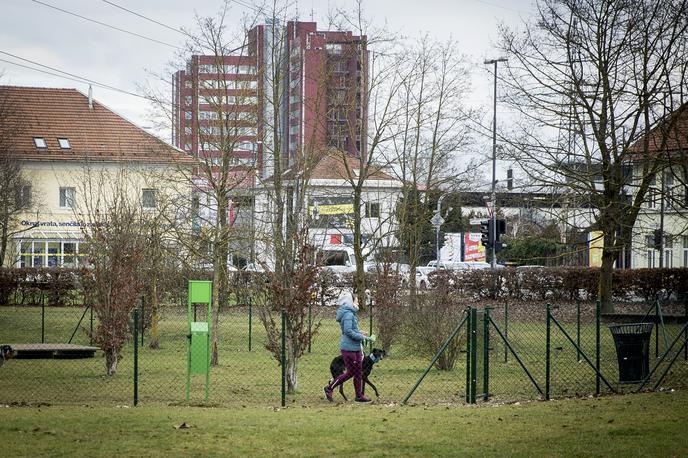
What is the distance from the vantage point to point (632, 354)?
1766 centimetres

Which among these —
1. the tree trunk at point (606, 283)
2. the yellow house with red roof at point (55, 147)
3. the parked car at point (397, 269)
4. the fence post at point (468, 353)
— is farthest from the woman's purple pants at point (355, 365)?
the yellow house with red roof at point (55, 147)

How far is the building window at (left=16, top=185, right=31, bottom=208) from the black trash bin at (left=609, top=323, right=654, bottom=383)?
33.5 metres

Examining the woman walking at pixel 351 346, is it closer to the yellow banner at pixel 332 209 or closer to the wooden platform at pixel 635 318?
the wooden platform at pixel 635 318

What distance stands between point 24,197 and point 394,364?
112ft

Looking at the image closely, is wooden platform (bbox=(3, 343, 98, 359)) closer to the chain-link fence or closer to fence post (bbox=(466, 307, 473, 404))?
the chain-link fence

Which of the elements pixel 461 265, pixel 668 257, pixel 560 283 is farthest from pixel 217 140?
pixel 668 257

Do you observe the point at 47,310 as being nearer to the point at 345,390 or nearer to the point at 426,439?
the point at 345,390

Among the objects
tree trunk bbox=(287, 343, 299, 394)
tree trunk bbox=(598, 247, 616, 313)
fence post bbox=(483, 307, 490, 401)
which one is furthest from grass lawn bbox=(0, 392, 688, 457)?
tree trunk bbox=(598, 247, 616, 313)

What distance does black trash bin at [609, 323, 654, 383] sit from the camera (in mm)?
17625

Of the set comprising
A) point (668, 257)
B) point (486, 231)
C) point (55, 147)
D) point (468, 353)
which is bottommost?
point (468, 353)

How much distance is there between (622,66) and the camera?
2755 cm

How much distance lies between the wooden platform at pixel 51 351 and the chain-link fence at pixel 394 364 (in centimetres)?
5

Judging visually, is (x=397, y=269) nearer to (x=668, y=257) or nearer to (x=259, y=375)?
(x=259, y=375)

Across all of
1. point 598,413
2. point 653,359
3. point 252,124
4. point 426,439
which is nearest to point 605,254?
point 653,359
